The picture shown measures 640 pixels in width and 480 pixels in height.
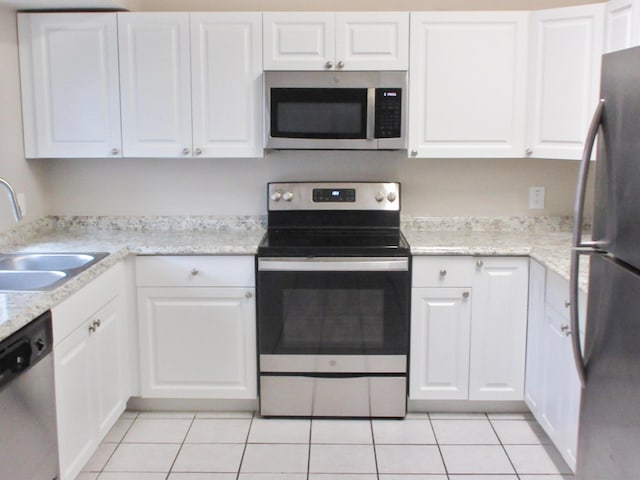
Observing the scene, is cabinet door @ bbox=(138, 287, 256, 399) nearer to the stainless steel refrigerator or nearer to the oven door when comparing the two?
the oven door

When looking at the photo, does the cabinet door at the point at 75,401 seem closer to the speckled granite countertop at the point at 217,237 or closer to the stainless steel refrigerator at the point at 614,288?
the speckled granite countertop at the point at 217,237

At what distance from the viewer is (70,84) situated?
3049mm

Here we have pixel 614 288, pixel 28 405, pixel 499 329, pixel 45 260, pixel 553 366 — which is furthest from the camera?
pixel 499 329

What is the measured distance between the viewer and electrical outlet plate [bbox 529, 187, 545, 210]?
338 centimetres

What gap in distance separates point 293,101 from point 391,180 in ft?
2.32

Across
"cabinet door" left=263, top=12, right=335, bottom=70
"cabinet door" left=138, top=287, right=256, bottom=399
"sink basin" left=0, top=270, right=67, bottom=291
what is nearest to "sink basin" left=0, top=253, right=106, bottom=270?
"sink basin" left=0, top=270, right=67, bottom=291

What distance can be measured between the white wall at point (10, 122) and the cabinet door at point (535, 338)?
2.36 meters

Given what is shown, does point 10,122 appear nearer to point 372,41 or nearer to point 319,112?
point 319,112

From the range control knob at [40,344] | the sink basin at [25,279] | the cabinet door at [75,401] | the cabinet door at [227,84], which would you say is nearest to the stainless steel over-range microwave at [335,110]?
the cabinet door at [227,84]

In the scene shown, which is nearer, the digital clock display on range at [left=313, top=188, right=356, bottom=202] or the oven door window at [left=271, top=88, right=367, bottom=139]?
the oven door window at [left=271, top=88, right=367, bottom=139]

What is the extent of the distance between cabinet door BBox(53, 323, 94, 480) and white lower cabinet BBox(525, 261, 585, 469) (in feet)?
5.72

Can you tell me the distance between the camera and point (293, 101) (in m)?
2.99

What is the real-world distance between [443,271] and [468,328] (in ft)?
0.95

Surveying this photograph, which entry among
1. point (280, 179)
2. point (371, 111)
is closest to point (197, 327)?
point (280, 179)
